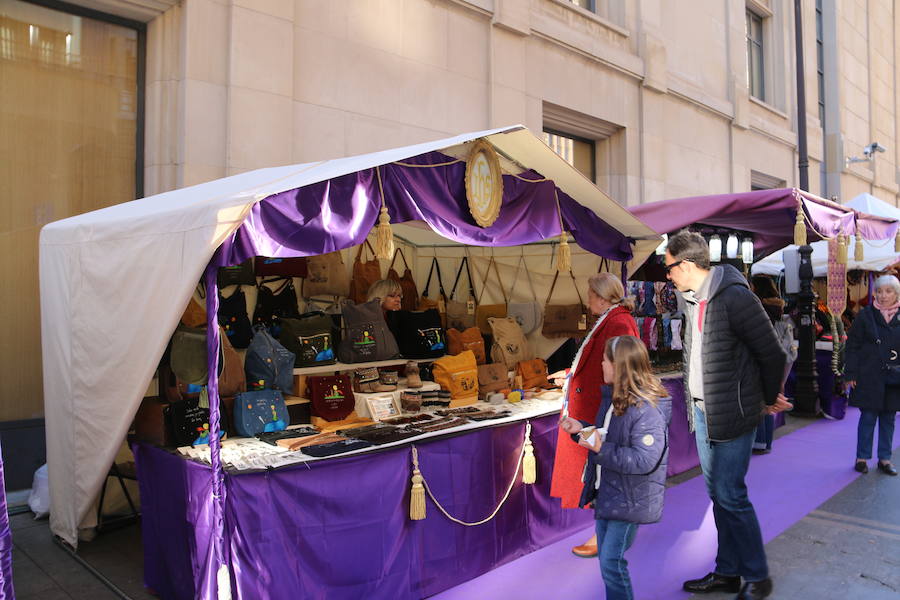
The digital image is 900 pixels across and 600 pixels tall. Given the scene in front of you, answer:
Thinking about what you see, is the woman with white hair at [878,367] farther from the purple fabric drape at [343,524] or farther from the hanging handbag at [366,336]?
the hanging handbag at [366,336]

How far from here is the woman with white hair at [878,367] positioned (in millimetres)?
6191

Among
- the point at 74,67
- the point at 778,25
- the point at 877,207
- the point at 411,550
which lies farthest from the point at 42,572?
the point at 778,25

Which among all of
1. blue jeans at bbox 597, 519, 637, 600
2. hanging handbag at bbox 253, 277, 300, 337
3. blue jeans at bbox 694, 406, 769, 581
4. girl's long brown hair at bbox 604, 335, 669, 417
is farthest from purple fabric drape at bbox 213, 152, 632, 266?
hanging handbag at bbox 253, 277, 300, 337

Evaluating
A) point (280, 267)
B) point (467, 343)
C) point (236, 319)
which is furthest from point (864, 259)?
point (236, 319)

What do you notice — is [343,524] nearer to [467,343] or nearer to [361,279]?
[467,343]

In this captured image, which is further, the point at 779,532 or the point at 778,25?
the point at 778,25

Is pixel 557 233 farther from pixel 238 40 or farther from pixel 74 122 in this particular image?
pixel 74 122

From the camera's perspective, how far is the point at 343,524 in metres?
3.64

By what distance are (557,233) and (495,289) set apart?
2367mm

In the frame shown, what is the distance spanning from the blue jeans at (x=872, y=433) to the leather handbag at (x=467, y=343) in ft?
11.8

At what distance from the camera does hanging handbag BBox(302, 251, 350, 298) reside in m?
6.35

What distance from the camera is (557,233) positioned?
210 inches

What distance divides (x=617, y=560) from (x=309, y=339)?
3167mm

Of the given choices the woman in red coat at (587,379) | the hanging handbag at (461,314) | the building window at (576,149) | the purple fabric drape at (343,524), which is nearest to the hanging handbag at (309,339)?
the purple fabric drape at (343,524)
